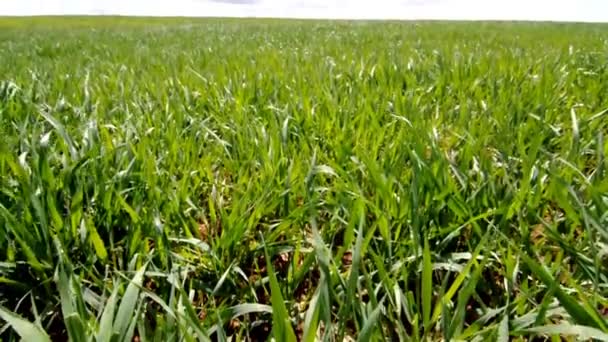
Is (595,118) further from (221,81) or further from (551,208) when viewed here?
(221,81)

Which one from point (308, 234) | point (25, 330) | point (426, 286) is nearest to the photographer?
point (25, 330)

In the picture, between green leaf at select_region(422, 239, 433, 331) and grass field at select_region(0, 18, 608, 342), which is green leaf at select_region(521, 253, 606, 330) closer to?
grass field at select_region(0, 18, 608, 342)

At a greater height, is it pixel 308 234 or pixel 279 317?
pixel 279 317

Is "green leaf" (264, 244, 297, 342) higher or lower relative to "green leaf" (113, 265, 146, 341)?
higher

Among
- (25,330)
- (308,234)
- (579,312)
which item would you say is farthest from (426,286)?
(25,330)


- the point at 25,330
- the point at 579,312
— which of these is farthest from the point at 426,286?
the point at 25,330

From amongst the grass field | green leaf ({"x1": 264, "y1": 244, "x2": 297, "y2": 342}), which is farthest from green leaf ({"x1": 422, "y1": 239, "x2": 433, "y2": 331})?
green leaf ({"x1": 264, "y1": 244, "x2": 297, "y2": 342})

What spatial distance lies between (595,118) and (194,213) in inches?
65.5

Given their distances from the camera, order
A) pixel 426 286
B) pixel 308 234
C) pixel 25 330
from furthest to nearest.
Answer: pixel 308 234, pixel 426 286, pixel 25 330

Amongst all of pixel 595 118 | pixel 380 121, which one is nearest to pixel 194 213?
pixel 380 121

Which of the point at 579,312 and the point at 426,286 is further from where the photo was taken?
the point at 426,286

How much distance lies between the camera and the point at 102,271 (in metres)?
1.01

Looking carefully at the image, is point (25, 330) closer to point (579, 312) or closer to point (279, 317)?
point (279, 317)

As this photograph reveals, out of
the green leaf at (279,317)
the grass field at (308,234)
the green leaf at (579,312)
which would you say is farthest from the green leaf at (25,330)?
the green leaf at (579,312)
